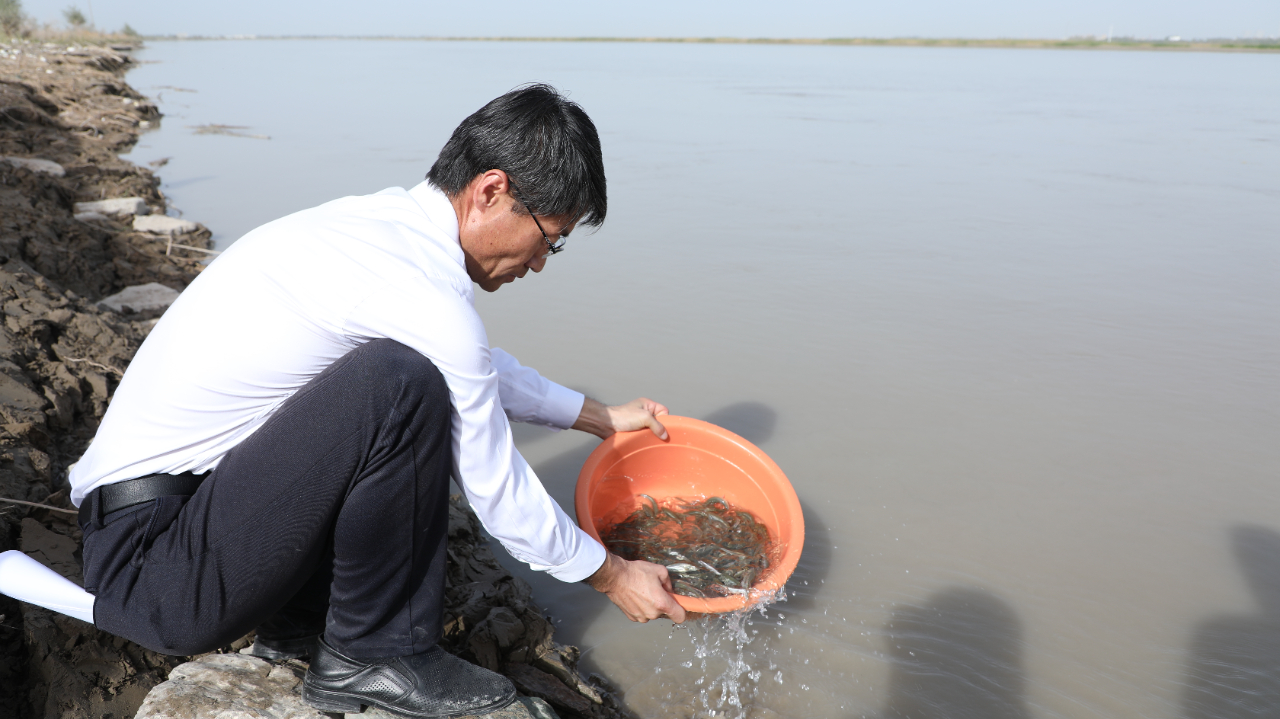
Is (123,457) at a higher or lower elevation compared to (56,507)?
higher

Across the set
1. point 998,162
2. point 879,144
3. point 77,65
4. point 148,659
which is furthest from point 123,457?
point 77,65

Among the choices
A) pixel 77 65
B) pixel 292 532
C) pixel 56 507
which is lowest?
pixel 77 65

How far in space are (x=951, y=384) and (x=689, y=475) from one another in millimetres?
1685

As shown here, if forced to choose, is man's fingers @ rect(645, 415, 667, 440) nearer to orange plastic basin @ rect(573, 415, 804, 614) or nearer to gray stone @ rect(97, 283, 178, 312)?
orange plastic basin @ rect(573, 415, 804, 614)

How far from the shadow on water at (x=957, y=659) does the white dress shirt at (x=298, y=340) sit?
141 centimetres

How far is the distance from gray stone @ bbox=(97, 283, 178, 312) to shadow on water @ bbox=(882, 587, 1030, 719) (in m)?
3.82

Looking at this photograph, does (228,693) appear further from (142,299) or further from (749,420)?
(142,299)

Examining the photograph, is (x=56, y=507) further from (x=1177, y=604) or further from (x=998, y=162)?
(x=998, y=162)

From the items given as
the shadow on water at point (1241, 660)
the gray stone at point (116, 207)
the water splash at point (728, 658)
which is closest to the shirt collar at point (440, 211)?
the water splash at point (728, 658)

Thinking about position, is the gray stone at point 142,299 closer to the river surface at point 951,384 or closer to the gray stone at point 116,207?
the river surface at point 951,384

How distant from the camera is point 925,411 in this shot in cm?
362

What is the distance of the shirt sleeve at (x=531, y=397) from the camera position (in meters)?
2.19

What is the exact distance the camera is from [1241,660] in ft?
7.63

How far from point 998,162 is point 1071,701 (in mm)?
8238
